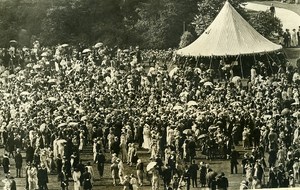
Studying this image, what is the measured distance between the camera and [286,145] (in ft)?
46.8

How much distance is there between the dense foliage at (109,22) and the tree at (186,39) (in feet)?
1.02

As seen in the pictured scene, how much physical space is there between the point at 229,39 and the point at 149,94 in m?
4.08

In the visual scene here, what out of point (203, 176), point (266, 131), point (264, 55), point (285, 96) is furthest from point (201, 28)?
point (203, 176)

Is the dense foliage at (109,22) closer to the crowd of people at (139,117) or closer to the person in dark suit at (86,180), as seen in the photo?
the crowd of people at (139,117)

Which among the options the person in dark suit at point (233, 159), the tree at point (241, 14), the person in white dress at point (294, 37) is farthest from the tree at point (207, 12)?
the person in dark suit at point (233, 159)

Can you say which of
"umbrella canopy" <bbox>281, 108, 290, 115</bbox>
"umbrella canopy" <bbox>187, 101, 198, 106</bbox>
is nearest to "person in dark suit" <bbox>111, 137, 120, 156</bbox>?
"umbrella canopy" <bbox>187, 101, 198, 106</bbox>

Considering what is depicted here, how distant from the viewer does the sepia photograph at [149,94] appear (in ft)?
44.0

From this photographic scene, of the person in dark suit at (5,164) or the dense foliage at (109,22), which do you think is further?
the dense foliage at (109,22)

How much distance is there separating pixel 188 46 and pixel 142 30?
8.18ft

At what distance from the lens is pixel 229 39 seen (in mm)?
20219

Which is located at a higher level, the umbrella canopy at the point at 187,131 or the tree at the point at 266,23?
the tree at the point at 266,23

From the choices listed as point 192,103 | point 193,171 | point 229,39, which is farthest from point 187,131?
point 229,39

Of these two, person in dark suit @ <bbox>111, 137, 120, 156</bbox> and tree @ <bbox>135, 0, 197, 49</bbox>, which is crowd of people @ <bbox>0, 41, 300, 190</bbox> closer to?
person in dark suit @ <bbox>111, 137, 120, 156</bbox>

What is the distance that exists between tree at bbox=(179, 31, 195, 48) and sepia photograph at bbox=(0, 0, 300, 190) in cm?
5
